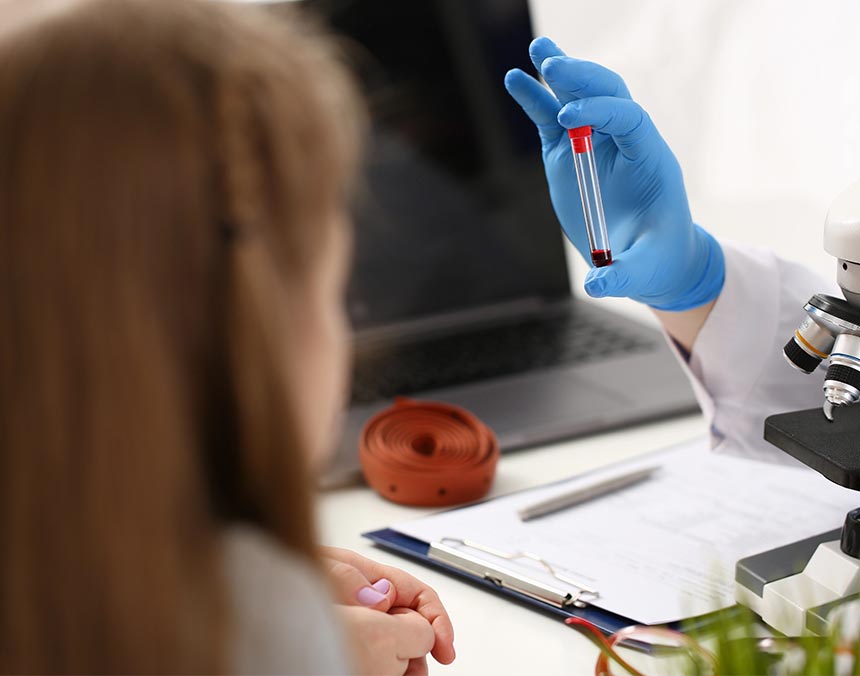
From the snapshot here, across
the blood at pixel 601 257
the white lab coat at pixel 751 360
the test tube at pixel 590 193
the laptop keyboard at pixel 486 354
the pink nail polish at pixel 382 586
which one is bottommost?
the laptop keyboard at pixel 486 354

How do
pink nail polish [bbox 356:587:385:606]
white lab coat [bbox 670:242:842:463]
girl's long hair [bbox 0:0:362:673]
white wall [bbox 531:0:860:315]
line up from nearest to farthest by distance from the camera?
girl's long hair [bbox 0:0:362:673] → pink nail polish [bbox 356:587:385:606] → white lab coat [bbox 670:242:842:463] → white wall [bbox 531:0:860:315]

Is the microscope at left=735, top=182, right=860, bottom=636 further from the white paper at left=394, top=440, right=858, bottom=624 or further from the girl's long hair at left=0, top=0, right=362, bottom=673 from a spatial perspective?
the girl's long hair at left=0, top=0, right=362, bottom=673

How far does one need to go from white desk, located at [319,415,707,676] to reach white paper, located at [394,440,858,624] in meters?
0.03

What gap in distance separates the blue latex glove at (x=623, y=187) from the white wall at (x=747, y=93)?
0.53m

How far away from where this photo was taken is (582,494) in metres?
0.90

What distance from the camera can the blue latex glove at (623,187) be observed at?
2.63 feet

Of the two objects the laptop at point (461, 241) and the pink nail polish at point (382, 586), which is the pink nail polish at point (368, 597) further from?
the laptop at point (461, 241)

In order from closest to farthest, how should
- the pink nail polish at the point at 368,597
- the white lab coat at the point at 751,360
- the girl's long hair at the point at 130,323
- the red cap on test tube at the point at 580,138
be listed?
the girl's long hair at the point at 130,323
the pink nail polish at the point at 368,597
the red cap on test tube at the point at 580,138
the white lab coat at the point at 751,360

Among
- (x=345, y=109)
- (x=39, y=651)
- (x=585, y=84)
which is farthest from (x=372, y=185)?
(x=39, y=651)

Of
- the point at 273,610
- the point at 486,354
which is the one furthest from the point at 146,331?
the point at 486,354

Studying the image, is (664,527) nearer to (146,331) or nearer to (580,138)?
(580,138)

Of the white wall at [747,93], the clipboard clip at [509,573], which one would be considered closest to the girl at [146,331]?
the clipboard clip at [509,573]

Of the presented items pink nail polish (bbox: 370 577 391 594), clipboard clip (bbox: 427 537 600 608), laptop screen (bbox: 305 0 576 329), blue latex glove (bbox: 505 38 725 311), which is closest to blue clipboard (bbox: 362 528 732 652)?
clipboard clip (bbox: 427 537 600 608)

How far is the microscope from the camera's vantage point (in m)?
0.67
